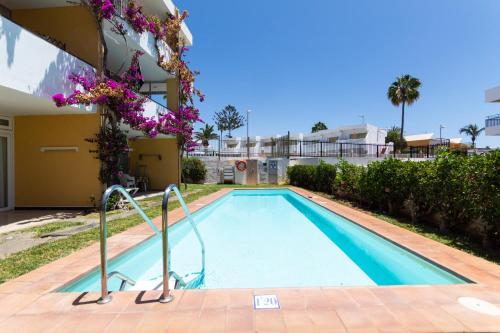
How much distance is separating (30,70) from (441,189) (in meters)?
9.79

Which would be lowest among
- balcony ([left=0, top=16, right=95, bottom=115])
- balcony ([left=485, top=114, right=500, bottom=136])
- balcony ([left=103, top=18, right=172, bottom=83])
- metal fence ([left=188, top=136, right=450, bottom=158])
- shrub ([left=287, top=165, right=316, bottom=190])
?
shrub ([left=287, top=165, right=316, bottom=190])

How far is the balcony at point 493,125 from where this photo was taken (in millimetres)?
27828

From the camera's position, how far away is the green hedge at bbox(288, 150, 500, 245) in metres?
5.29

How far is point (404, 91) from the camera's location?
1407 inches

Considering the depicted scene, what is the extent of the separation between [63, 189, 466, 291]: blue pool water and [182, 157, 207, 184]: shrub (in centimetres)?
1251

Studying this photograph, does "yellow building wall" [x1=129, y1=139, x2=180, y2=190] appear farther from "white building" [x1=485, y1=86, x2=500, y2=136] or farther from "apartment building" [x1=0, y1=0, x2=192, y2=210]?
"white building" [x1=485, y1=86, x2=500, y2=136]

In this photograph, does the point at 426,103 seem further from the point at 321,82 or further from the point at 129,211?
the point at 129,211

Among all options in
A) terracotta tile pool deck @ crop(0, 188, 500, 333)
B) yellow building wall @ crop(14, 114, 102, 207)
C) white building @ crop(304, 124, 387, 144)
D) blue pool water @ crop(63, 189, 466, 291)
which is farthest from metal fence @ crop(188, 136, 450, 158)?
terracotta tile pool deck @ crop(0, 188, 500, 333)

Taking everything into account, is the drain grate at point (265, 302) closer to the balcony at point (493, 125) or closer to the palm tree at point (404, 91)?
the balcony at point (493, 125)

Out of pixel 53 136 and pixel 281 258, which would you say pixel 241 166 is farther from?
pixel 281 258

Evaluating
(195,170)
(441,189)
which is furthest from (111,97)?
(195,170)

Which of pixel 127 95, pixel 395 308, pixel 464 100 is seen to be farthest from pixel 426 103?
pixel 395 308

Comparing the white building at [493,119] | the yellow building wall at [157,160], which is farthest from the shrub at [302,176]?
the white building at [493,119]

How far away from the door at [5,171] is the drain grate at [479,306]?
38.6ft
